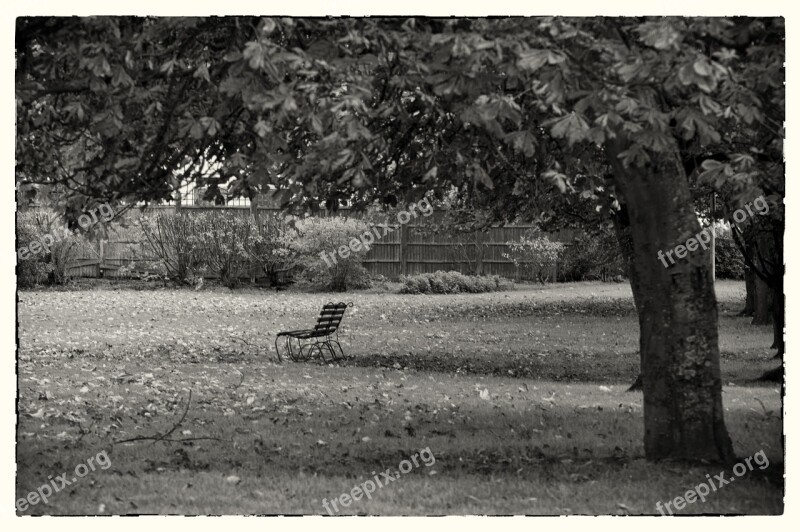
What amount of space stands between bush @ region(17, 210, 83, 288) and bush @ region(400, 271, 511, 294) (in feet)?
34.9

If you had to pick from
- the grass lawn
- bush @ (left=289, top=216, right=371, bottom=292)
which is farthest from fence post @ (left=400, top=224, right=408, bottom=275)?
the grass lawn

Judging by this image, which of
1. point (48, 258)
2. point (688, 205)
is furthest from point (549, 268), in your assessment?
point (688, 205)

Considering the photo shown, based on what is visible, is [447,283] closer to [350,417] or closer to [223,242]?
[223,242]

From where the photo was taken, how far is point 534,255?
21062mm

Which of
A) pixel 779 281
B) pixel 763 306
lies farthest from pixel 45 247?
pixel 763 306

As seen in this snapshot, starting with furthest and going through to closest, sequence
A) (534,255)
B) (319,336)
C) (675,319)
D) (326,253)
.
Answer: (534,255) < (326,253) < (319,336) < (675,319)

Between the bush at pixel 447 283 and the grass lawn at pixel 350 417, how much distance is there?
20.7ft

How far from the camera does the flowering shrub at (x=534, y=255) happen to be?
68.5 feet

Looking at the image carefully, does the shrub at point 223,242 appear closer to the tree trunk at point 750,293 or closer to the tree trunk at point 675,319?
the tree trunk at point 750,293

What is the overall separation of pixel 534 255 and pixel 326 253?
16.1 ft

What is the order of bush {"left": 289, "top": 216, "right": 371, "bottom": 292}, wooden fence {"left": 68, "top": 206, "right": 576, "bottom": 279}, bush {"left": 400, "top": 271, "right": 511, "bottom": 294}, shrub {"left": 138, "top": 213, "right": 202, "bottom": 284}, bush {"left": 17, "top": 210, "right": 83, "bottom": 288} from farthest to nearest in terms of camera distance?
wooden fence {"left": 68, "top": 206, "right": 576, "bottom": 279} < bush {"left": 289, "top": 216, "right": 371, "bottom": 292} < bush {"left": 400, "top": 271, "right": 511, "bottom": 294} < shrub {"left": 138, "top": 213, "right": 202, "bottom": 284} < bush {"left": 17, "top": 210, "right": 83, "bottom": 288}

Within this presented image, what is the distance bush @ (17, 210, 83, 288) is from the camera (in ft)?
22.3

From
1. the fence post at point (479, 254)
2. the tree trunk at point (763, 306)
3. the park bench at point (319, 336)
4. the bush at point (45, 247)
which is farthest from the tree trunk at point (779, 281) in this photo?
the fence post at point (479, 254)

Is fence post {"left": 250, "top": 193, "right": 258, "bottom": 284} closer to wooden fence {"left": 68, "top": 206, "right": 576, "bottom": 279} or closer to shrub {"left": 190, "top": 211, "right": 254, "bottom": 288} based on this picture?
shrub {"left": 190, "top": 211, "right": 254, "bottom": 288}
